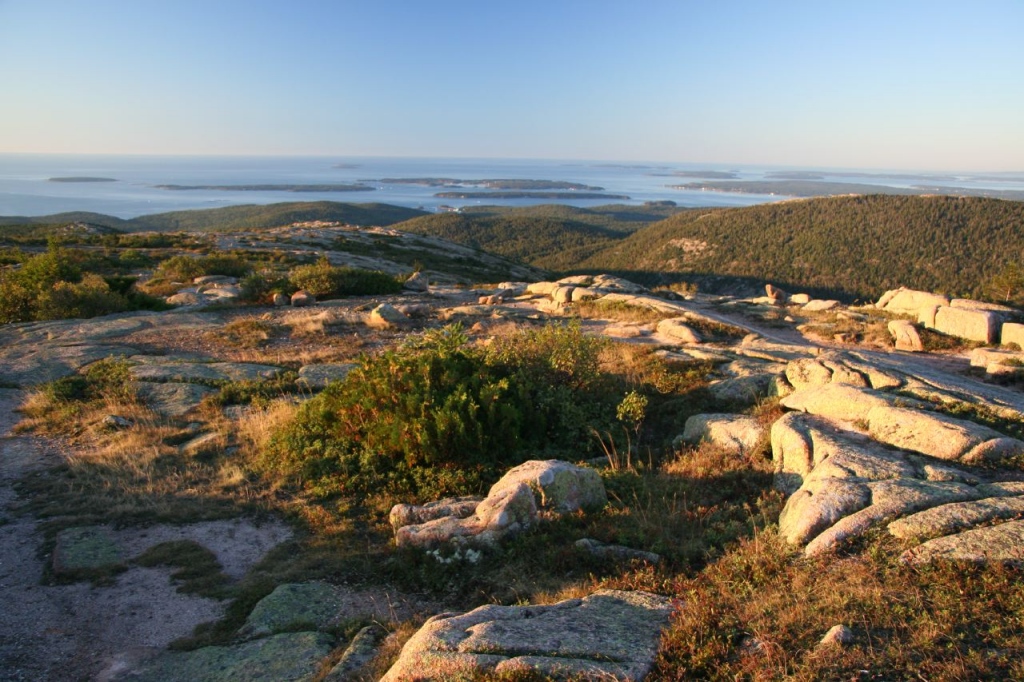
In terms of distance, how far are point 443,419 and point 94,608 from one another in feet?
11.9

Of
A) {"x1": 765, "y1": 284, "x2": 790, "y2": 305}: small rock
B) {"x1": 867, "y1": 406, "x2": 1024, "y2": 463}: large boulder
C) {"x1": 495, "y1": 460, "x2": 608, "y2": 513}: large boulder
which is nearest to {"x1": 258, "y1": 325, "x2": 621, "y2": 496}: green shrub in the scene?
{"x1": 495, "y1": 460, "x2": 608, "y2": 513}: large boulder

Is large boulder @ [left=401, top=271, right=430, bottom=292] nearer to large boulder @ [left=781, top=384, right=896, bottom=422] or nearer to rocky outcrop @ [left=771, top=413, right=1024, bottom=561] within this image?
large boulder @ [left=781, top=384, right=896, bottom=422]

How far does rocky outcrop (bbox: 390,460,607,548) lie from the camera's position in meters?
5.41

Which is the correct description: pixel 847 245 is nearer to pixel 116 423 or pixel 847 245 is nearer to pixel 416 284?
pixel 416 284

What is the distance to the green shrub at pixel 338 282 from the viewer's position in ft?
59.5

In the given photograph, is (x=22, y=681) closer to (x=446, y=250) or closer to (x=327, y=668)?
(x=327, y=668)

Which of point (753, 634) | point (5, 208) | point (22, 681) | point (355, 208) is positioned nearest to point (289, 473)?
point (22, 681)

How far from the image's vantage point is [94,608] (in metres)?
4.79

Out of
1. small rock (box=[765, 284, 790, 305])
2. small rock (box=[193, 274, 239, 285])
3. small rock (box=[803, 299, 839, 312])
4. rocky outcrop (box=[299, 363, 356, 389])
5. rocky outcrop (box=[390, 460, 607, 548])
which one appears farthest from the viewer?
small rock (box=[193, 274, 239, 285])

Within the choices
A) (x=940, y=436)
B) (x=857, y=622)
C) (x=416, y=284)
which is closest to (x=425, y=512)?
(x=857, y=622)

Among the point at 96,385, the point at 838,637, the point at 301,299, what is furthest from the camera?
the point at 301,299

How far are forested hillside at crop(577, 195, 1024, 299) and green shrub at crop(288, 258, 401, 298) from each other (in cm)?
5660

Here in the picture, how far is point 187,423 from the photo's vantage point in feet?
28.3

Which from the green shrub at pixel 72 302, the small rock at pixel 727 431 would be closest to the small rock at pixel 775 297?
the small rock at pixel 727 431
